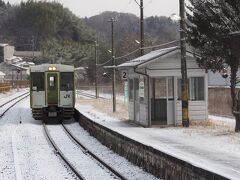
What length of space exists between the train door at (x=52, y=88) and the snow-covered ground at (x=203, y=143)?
8.18 metres

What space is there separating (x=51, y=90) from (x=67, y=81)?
967 millimetres

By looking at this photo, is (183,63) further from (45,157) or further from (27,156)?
(27,156)

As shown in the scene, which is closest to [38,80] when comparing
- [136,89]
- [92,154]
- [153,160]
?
[136,89]

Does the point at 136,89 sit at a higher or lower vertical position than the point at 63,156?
higher

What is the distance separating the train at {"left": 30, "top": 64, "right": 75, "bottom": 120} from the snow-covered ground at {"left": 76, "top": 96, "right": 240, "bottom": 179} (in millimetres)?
8040

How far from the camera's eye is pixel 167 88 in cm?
2281

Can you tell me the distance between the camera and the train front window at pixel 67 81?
29.0 m

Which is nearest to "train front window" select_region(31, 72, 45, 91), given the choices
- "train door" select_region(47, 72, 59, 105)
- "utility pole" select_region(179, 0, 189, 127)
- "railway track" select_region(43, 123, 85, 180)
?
"train door" select_region(47, 72, 59, 105)

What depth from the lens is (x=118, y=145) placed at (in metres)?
16.7

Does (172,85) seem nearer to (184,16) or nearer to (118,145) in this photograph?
(184,16)

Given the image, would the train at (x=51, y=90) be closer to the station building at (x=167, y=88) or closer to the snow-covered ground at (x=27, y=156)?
the snow-covered ground at (x=27, y=156)

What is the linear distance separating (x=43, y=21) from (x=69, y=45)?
24992mm

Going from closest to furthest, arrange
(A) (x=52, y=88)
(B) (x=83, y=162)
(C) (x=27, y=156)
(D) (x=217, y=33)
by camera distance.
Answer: (B) (x=83, y=162) < (C) (x=27, y=156) < (D) (x=217, y=33) < (A) (x=52, y=88)

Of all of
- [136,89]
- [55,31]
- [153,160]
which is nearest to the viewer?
[153,160]
